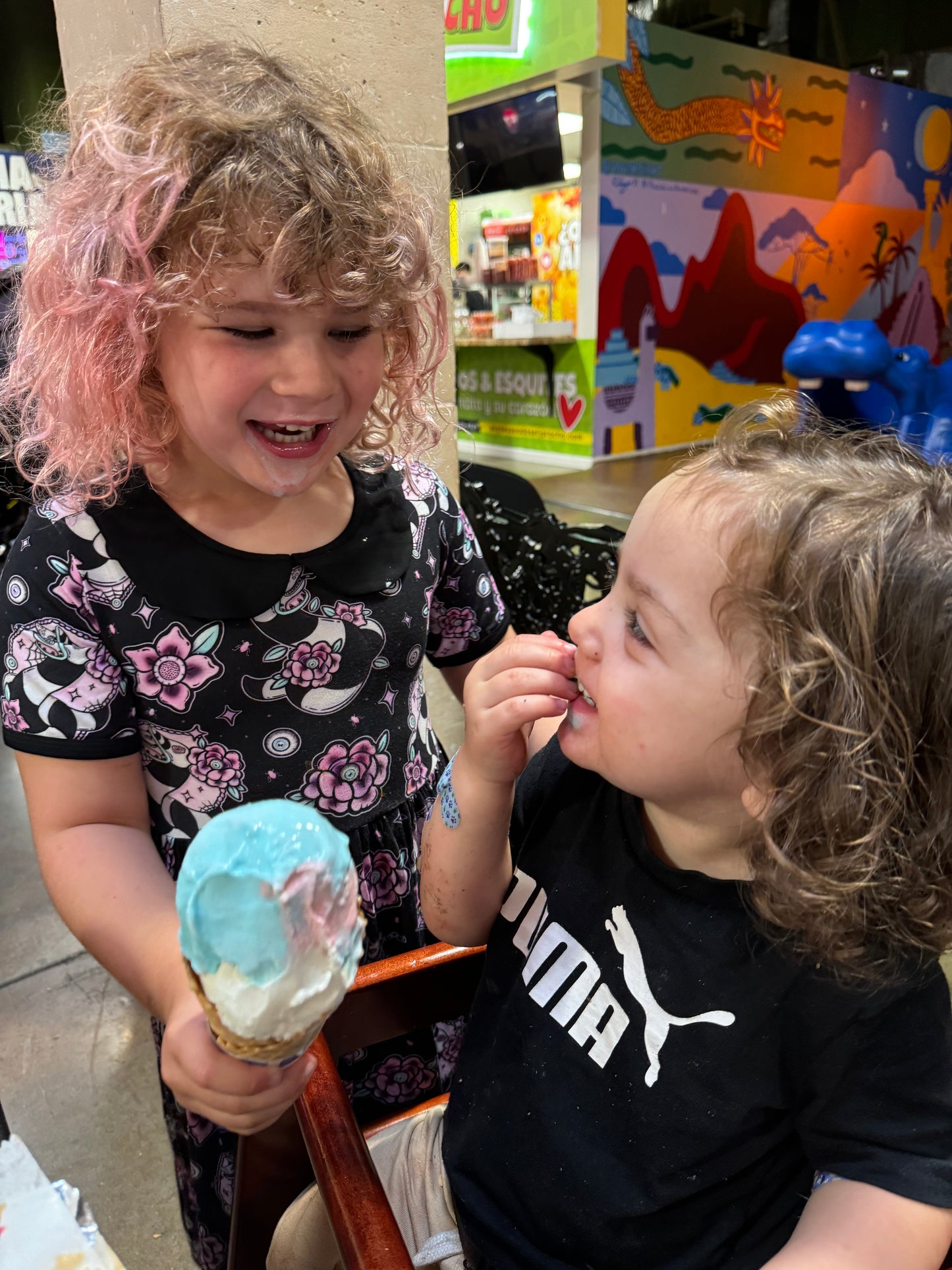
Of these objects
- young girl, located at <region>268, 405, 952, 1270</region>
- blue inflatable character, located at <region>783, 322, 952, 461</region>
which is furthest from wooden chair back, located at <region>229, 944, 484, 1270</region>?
blue inflatable character, located at <region>783, 322, 952, 461</region>

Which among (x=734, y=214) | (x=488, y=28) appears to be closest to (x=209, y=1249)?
(x=488, y=28)

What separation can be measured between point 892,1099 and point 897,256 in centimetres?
1074

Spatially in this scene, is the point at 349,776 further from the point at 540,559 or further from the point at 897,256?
the point at 897,256

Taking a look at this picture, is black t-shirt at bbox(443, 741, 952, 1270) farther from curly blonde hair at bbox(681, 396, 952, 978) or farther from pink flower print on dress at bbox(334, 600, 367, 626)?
pink flower print on dress at bbox(334, 600, 367, 626)

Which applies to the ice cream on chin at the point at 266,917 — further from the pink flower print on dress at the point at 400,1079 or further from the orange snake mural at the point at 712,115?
the orange snake mural at the point at 712,115

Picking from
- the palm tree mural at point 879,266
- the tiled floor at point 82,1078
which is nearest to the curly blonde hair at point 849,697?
the tiled floor at point 82,1078

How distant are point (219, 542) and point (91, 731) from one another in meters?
0.21

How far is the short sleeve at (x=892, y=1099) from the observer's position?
63cm

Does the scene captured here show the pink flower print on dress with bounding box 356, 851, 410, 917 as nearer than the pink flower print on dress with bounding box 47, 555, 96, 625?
No

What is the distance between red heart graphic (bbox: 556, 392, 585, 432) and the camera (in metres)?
7.78

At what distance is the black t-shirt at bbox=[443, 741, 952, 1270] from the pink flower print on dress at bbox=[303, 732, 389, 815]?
0.22 m

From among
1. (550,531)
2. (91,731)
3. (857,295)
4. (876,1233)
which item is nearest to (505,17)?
(550,531)

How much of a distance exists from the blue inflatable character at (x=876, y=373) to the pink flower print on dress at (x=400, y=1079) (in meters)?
3.92

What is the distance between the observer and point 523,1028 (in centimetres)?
83
